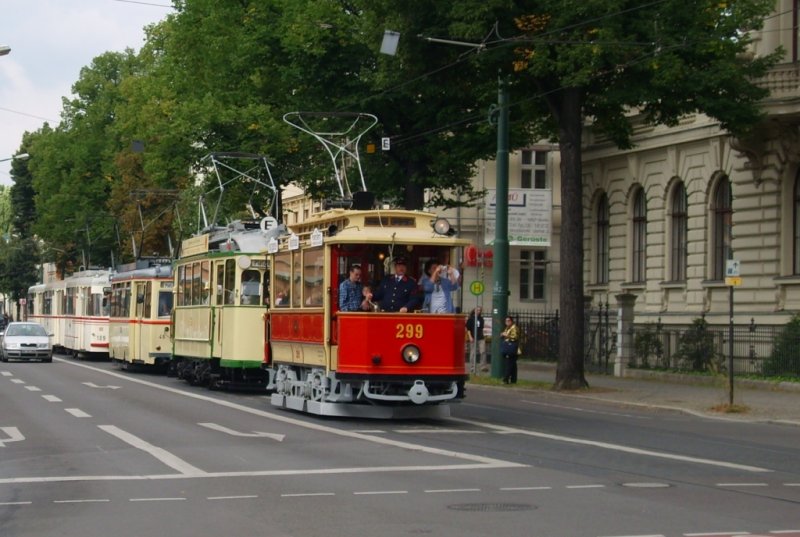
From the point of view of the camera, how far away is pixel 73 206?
87812 millimetres

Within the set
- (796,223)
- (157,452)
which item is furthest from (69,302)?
(157,452)

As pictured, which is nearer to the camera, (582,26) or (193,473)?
(193,473)

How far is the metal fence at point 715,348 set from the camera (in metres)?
33.9

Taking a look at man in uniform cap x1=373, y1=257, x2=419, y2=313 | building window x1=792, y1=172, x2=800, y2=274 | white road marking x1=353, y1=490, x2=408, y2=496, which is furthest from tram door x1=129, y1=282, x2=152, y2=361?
white road marking x1=353, y1=490, x2=408, y2=496

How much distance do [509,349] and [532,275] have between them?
2820 centimetres

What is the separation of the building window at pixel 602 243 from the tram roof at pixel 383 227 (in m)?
29.1

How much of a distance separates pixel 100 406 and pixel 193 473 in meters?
11.4

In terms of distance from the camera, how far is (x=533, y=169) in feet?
212

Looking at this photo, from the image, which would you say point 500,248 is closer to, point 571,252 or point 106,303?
point 571,252

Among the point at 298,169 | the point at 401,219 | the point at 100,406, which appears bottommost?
the point at 100,406

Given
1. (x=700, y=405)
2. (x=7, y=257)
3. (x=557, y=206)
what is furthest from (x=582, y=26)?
(x=7, y=257)

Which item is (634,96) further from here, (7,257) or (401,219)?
(7,257)

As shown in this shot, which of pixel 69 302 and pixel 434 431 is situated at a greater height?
pixel 69 302

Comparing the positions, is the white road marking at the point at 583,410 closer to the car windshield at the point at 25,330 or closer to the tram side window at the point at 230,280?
the tram side window at the point at 230,280
